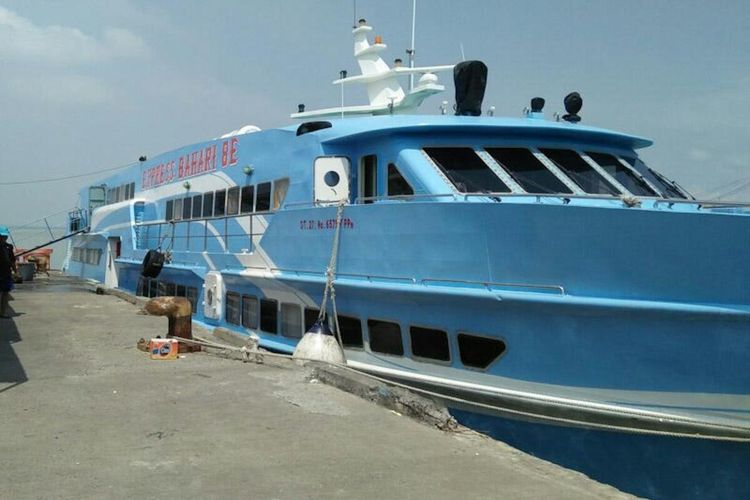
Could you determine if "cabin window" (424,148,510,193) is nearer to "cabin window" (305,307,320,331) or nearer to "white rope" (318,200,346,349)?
"white rope" (318,200,346,349)

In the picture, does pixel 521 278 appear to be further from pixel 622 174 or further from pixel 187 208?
pixel 187 208

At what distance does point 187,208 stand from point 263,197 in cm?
354

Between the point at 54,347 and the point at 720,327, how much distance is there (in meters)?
7.65

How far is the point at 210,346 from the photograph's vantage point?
27.5 ft

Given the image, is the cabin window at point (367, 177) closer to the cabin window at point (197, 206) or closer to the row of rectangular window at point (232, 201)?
the row of rectangular window at point (232, 201)

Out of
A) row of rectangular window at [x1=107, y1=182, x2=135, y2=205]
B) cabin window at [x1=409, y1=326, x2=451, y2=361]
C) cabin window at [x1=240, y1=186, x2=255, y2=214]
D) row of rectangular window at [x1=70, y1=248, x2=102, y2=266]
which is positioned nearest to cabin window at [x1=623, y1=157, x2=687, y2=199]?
cabin window at [x1=409, y1=326, x2=451, y2=361]

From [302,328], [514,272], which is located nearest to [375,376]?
[302,328]

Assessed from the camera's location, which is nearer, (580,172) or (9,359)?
(580,172)

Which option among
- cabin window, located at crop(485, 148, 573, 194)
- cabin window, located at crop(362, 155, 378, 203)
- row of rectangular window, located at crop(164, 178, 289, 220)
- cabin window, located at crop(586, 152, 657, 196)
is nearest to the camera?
cabin window, located at crop(485, 148, 573, 194)

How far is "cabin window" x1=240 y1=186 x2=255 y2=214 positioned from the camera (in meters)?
9.71

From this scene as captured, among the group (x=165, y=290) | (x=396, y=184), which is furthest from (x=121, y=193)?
(x=396, y=184)

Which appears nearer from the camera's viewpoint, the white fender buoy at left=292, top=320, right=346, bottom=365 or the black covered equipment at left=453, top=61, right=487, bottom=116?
the white fender buoy at left=292, top=320, right=346, bottom=365

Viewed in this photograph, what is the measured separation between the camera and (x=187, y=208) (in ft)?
40.7

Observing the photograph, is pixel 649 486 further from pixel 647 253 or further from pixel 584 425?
pixel 647 253
